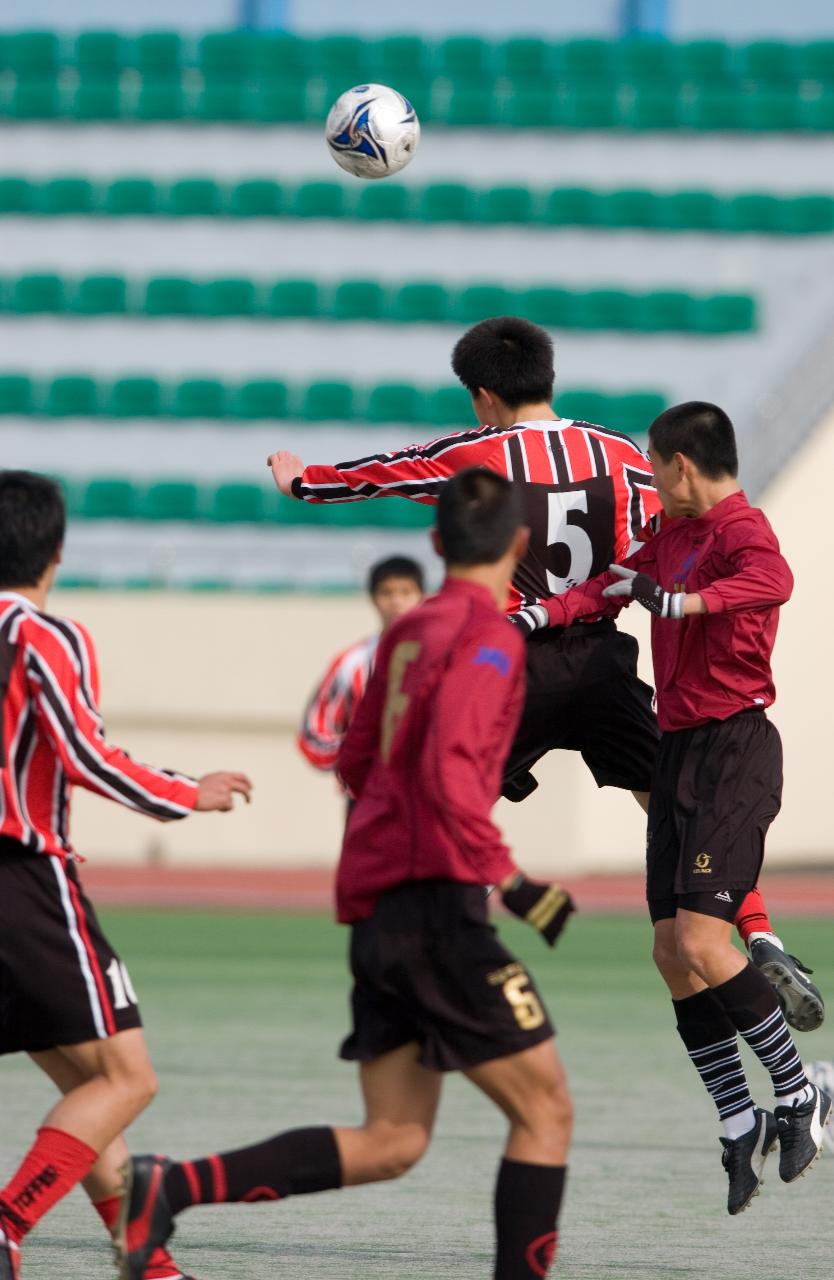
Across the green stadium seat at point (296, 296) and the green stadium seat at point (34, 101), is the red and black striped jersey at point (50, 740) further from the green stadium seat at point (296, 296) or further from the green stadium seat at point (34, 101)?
the green stadium seat at point (34, 101)

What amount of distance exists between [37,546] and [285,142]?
736 inches

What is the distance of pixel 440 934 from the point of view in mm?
3969

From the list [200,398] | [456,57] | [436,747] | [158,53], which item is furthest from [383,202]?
[436,747]

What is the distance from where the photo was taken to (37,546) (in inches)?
174

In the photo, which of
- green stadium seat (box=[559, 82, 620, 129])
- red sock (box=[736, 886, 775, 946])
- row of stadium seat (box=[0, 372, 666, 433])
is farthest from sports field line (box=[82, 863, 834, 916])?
red sock (box=[736, 886, 775, 946])

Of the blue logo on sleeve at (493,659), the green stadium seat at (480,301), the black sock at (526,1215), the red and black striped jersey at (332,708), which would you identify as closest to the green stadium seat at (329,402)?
the green stadium seat at (480,301)

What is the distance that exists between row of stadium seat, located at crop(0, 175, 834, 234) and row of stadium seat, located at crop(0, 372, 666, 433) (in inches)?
77.1

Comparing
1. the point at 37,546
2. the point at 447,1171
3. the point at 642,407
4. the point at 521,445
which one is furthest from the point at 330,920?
the point at 37,546

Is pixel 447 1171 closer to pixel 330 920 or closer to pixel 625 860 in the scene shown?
pixel 330 920

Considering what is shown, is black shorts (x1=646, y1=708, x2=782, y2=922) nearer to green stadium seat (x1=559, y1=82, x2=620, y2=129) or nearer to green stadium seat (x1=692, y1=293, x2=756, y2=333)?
green stadium seat (x1=692, y1=293, x2=756, y2=333)

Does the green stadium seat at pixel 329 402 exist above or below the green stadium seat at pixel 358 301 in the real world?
below

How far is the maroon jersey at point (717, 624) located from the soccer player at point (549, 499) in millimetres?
194

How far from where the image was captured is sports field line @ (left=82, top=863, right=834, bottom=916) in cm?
1659

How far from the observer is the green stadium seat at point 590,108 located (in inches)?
869
